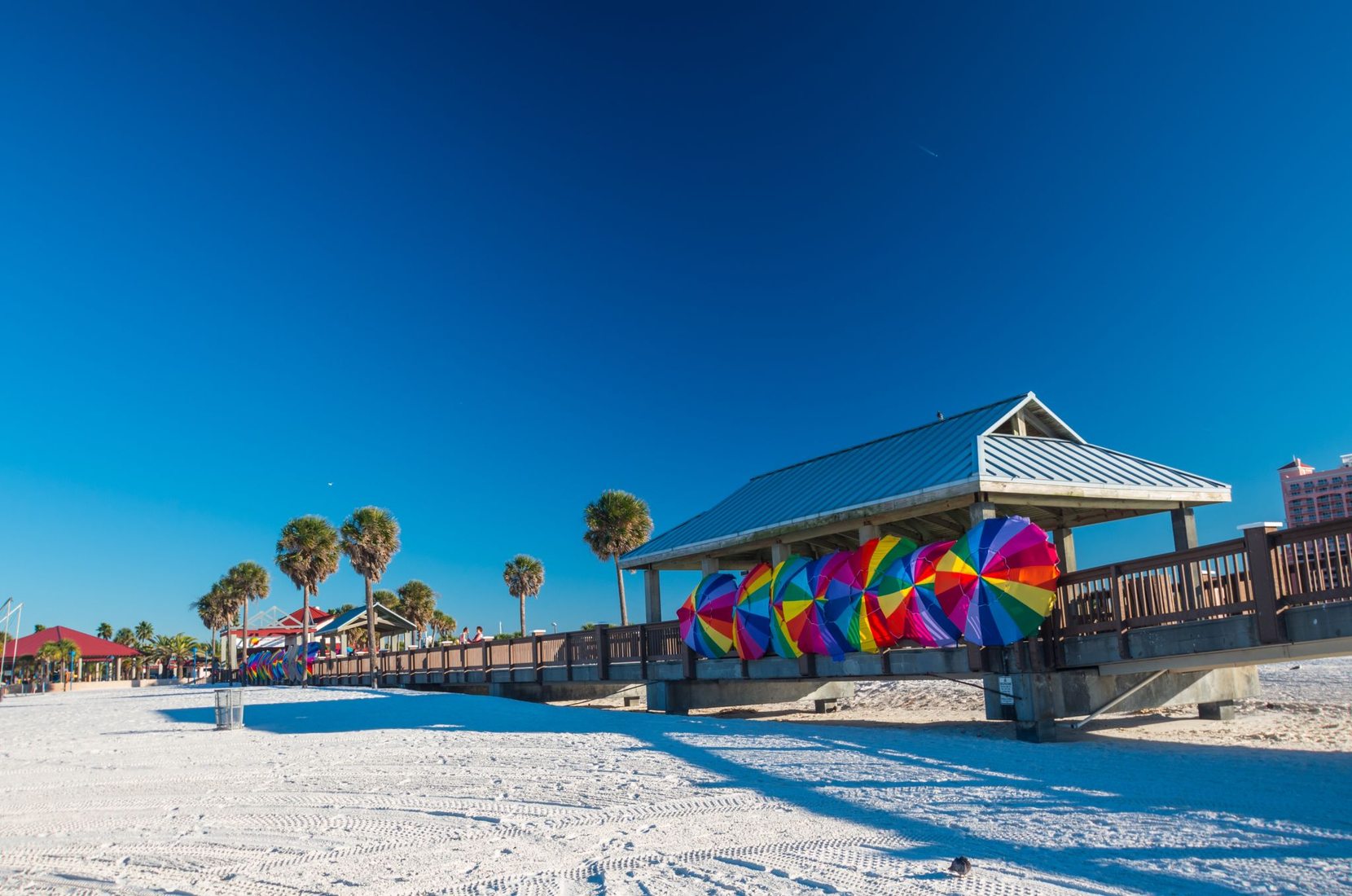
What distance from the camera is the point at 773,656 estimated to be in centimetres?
1822

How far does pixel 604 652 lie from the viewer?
2289 cm

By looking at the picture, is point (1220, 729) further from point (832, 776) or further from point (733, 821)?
point (733, 821)

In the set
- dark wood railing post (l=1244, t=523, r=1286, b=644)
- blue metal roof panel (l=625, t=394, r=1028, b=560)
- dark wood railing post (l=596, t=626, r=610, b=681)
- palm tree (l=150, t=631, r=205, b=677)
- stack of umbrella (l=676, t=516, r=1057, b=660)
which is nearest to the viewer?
dark wood railing post (l=1244, t=523, r=1286, b=644)

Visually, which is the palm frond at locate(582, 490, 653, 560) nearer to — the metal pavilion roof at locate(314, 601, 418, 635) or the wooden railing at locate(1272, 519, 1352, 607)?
the metal pavilion roof at locate(314, 601, 418, 635)

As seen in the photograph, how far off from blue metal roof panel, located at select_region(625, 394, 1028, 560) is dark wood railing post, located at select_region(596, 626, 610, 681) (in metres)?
1.92

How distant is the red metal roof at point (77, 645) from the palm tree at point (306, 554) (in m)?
28.0

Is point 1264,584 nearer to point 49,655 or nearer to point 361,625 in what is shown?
point 361,625

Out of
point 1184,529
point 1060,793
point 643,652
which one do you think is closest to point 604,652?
point 643,652

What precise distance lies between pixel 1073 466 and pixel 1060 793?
26.7 feet

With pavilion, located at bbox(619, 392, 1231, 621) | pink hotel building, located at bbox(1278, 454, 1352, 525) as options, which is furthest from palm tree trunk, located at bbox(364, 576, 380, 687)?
pink hotel building, located at bbox(1278, 454, 1352, 525)

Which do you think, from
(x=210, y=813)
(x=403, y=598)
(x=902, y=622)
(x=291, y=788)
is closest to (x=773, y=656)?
(x=902, y=622)

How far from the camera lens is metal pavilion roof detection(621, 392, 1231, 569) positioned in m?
14.3

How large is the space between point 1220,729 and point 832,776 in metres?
8.26

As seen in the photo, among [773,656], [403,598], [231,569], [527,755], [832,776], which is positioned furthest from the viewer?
[231,569]
